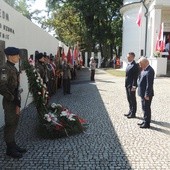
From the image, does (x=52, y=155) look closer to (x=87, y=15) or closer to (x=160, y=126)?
(x=160, y=126)

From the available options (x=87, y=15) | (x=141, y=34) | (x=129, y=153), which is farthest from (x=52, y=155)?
(x=87, y=15)

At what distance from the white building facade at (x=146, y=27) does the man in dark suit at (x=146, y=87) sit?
14.6 meters

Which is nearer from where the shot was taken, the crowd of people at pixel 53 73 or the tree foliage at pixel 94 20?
the crowd of people at pixel 53 73

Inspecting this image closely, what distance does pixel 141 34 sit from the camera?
32.8 metres

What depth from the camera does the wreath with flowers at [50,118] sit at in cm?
735

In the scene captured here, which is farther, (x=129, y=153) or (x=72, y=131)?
(x=72, y=131)

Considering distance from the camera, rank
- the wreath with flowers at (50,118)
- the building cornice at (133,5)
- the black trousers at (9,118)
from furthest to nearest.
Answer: the building cornice at (133,5)
the wreath with flowers at (50,118)
the black trousers at (9,118)

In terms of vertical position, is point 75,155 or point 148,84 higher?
point 148,84

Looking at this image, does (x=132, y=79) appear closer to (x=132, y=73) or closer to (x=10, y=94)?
(x=132, y=73)

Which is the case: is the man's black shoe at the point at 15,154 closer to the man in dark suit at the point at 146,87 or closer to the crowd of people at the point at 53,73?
the man in dark suit at the point at 146,87

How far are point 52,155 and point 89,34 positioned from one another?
41.4m

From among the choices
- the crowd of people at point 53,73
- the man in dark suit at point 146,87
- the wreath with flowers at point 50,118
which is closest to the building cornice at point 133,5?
the crowd of people at point 53,73

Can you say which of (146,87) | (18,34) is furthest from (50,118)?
(18,34)

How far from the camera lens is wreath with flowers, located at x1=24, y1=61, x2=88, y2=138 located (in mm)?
7353
